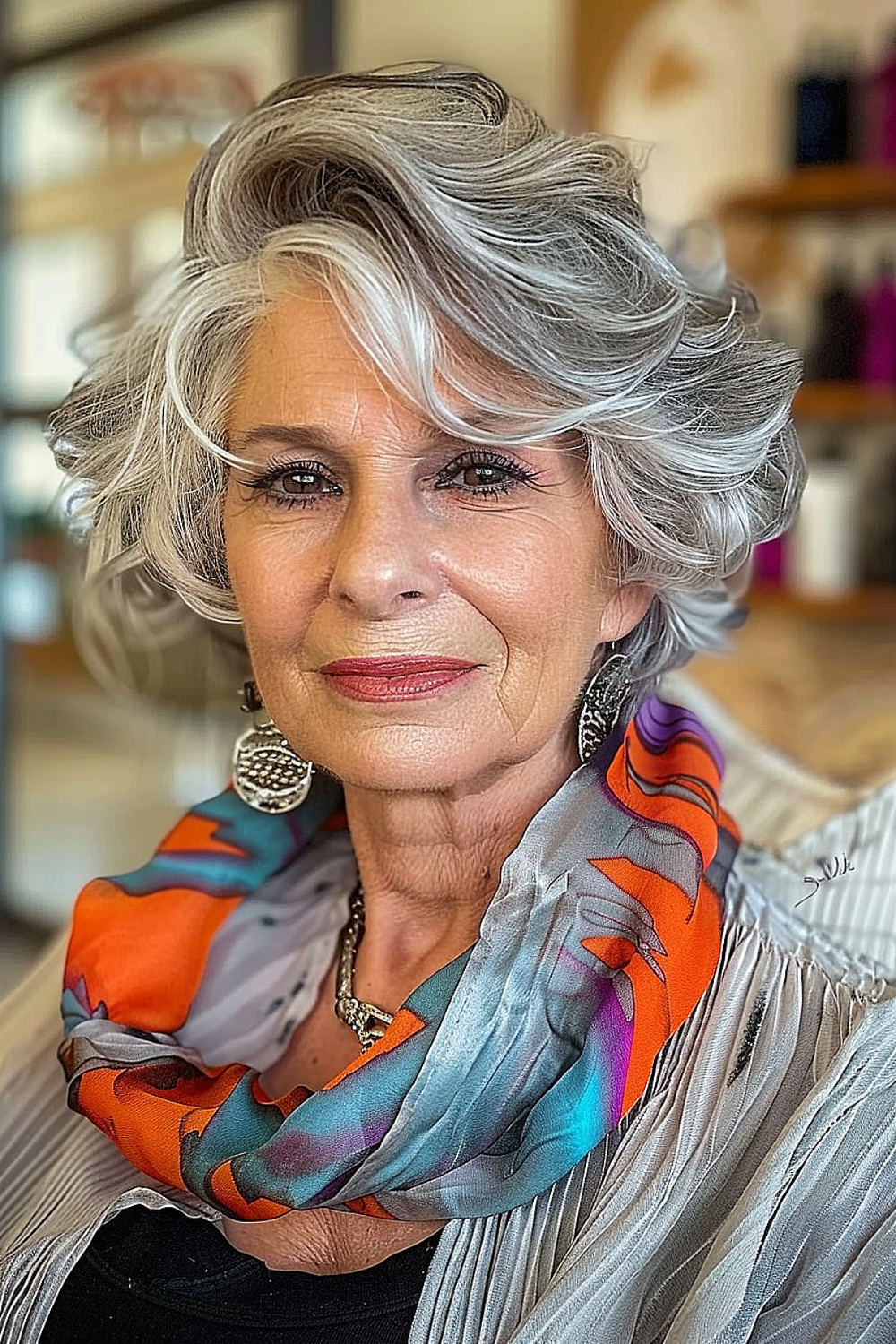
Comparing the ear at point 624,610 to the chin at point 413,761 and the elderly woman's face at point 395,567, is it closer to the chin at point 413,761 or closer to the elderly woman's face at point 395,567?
the elderly woman's face at point 395,567

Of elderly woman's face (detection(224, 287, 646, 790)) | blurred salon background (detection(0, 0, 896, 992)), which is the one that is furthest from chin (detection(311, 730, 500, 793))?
blurred salon background (detection(0, 0, 896, 992))

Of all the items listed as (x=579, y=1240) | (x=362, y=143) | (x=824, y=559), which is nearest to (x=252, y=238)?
(x=362, y=143)

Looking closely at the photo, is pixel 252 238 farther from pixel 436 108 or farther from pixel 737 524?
pixel 737 524

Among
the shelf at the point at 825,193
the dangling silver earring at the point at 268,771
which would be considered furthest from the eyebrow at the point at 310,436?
the shelf at the point at 825,193

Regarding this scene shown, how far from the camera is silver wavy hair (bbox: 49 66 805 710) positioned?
982mm

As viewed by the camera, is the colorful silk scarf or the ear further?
the ear

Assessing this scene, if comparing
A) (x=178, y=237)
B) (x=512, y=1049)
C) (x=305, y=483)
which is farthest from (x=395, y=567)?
(x=178, y=237)

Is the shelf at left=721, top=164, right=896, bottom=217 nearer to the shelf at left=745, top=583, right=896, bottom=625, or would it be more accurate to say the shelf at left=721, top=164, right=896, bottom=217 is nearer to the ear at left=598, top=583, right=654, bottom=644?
the shelf at left=745, top=583, right=896, bottom=625

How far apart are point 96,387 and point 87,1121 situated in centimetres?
61

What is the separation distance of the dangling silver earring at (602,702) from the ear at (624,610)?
2cm

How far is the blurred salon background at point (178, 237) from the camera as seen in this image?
3303 mm

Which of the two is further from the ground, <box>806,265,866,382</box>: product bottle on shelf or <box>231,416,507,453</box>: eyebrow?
<box>231,416,507,453</box>: eyebrow

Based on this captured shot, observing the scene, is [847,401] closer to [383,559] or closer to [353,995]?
[353,995]

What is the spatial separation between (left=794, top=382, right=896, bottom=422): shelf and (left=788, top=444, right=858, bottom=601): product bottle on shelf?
5.5 inches
